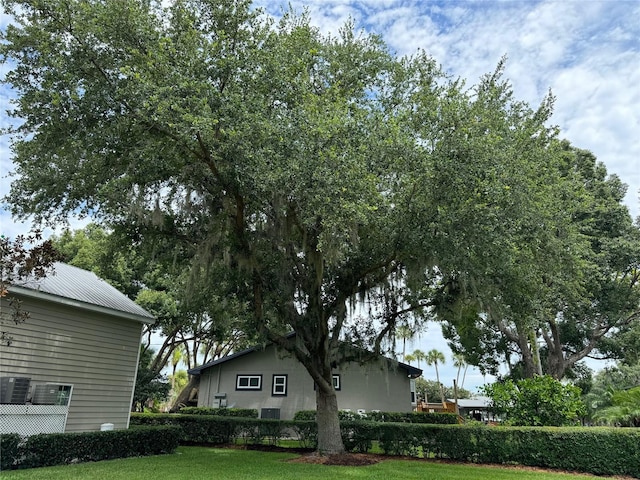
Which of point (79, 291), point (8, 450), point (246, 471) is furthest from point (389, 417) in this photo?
point (8, 450)

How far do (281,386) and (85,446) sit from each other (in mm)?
11096

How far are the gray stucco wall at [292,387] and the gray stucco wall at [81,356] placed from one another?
882 cm

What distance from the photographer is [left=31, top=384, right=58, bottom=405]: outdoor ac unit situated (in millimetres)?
8344

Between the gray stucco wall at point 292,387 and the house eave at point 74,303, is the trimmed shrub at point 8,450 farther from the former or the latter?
the gray stucco wall at point 292,387

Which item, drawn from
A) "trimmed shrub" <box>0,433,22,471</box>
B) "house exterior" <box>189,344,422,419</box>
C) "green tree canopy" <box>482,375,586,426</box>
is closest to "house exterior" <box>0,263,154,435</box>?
"trimmed shrub" <box>0,433,22,471</box>

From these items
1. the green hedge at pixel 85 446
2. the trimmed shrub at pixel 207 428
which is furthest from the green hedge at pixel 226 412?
the green hedge at pixel 85 446

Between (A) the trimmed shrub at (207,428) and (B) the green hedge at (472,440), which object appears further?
(A) the trimmed shrub at (207,428)

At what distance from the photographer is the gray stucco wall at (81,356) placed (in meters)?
8.52

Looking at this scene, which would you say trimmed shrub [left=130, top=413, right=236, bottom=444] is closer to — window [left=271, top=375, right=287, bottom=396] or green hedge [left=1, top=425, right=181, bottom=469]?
green hedge [left=1, top=425, right=181, bottom=469]

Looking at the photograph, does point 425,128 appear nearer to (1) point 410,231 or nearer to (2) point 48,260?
(1) point 410,231

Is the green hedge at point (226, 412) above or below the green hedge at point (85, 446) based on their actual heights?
above

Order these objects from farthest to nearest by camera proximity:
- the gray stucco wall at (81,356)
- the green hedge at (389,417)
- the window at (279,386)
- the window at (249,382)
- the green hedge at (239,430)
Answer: the window at (249,382), the window at (279,386), the green hedge at (389,417), the green hedge at (239,430), the gray stucco wall at (81,356)

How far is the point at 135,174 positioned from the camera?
809cm

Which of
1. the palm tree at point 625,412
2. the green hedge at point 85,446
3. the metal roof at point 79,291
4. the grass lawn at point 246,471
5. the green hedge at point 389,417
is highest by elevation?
the metal roof at point 79,291
